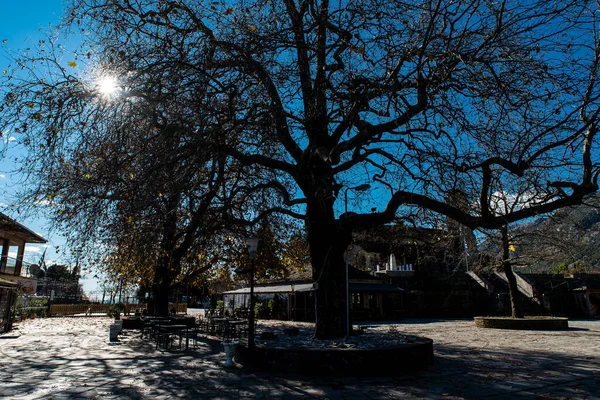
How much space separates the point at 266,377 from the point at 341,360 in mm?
1628

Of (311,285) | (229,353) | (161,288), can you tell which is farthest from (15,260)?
(229,353)

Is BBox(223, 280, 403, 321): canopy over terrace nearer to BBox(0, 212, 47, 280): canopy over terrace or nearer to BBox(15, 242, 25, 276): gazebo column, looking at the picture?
BBox(0, 212, 47, 280): canopy over terrace

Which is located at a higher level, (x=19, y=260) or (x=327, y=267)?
(x=19, y=260)

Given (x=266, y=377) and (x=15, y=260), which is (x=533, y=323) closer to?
(x=266, y=377)

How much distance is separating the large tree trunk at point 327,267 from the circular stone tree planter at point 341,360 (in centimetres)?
170

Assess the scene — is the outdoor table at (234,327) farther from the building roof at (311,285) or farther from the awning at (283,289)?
the building roof at (311,285)

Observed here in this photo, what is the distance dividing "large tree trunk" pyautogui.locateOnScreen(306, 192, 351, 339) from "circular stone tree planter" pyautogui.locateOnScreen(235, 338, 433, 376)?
5.59 ft

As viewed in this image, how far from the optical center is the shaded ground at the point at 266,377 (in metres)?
6.63

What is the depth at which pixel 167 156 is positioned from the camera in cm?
758

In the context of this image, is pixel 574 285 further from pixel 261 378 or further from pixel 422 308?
pixel 261 378

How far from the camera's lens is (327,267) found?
34.1 feet

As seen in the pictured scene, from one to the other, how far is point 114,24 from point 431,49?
6537 mm

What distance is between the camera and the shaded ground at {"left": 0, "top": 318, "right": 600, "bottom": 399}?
6.63 metres

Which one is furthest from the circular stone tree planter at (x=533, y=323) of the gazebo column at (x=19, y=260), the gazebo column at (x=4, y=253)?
the gazebo column at (x=19, y=260)
